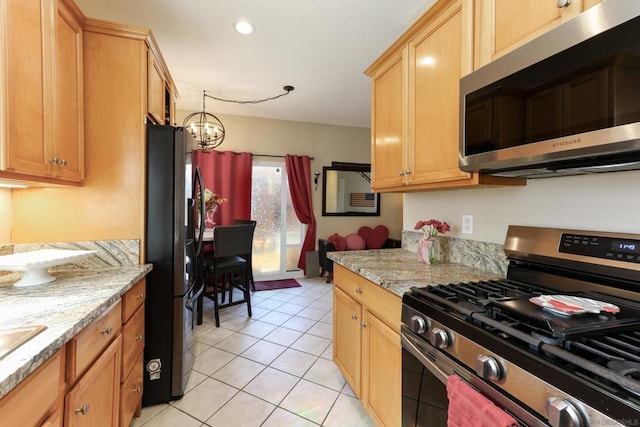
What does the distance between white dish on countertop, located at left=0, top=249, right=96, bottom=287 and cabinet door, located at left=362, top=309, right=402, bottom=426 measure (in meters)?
1.54

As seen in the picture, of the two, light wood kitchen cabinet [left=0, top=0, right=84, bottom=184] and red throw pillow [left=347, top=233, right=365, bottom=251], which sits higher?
light wood kitchen cabinet [left=0, top=0, right=84, bottom=184]

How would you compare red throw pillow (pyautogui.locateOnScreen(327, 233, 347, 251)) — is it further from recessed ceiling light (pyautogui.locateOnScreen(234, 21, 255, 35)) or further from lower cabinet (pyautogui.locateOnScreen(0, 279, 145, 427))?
lower cabinet (pyautogui.locateOnScreen(0, 279, 145, 427))

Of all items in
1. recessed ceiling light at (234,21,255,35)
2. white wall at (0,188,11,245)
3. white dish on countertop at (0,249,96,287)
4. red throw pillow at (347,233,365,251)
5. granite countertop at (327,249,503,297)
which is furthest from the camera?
red throw pillow at (347,233,365,251)

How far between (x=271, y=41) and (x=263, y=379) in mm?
2696

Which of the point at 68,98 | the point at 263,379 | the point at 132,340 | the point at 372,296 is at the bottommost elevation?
the point at 263,379

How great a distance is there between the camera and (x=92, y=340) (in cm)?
109

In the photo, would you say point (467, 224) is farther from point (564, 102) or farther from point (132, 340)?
point (132, 340)

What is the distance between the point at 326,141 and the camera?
16.6 ft

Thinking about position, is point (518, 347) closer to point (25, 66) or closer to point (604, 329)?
point (604, 329)

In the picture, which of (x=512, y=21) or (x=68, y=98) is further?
(x=68, y=98)

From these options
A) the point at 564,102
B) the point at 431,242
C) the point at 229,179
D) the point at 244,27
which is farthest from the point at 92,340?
the point at 229,179

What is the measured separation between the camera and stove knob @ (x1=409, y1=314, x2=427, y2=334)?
1.09 m

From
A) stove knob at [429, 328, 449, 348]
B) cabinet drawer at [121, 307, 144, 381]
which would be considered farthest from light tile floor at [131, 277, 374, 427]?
stove knob at [429, 328, 449, 348]

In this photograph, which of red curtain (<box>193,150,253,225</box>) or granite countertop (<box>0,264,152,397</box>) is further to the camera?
red curtain (<box>193,150,253,225</box>)
